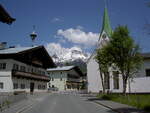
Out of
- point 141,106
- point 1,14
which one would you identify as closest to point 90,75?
point 141,106

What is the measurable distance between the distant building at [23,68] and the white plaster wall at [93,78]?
37.4ft

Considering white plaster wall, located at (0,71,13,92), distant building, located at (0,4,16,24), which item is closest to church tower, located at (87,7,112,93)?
white plaster wall, located at (0,71,13,92)

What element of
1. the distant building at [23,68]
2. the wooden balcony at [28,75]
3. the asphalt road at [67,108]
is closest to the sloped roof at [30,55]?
the distant building at [23,68]

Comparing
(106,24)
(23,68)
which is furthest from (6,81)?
(106,24)

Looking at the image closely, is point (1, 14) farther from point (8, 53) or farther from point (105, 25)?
point (105, 25)

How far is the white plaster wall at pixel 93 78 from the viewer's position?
6131 centimetres

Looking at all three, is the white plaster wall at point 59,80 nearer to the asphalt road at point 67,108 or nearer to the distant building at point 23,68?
the distant building at point 23,68

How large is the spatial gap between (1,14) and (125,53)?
71.5 feet

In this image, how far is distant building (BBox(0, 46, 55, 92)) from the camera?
51.1m

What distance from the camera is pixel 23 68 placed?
57.7 meters

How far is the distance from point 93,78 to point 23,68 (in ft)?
53.0

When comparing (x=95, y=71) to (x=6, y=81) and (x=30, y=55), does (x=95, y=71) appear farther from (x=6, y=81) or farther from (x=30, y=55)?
(x=6, y=81)

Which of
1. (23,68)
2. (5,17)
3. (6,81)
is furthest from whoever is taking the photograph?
(23,68)

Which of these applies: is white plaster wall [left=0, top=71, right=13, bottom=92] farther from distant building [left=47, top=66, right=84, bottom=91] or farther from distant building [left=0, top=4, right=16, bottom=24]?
distant building [left=47, top=66, right=84, bottom=91]
